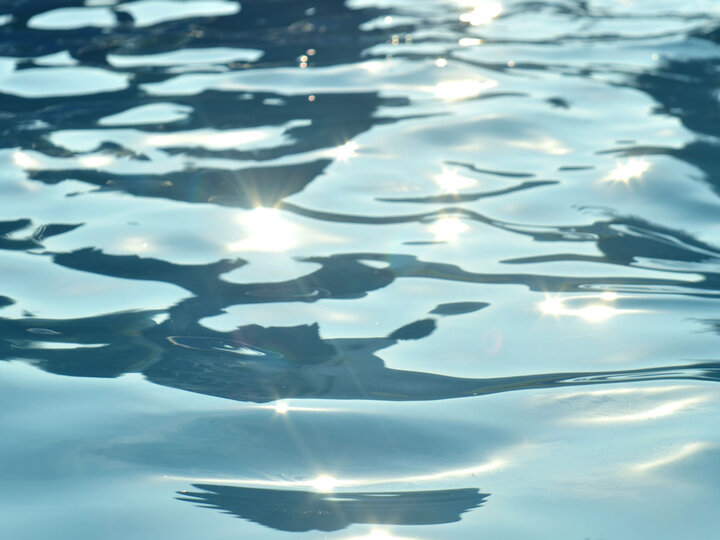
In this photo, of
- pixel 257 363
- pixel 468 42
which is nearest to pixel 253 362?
pixel 257 363

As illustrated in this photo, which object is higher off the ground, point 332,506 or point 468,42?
point 468,42

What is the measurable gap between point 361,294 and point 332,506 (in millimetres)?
749

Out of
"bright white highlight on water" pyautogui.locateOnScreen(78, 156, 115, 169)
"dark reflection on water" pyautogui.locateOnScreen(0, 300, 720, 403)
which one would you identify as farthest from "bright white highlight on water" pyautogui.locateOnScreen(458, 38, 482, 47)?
"dark reflection on water" pyautogui.locateOnScreen(0, 300, 720, 403)

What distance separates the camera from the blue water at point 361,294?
1.23m

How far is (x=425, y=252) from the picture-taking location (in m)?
2.09

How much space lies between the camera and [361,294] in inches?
74.7

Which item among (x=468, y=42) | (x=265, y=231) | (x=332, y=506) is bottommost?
(x=332, y=506)

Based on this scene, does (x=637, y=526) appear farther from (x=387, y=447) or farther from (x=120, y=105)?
(x=120, y=105)

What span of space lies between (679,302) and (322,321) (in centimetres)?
75

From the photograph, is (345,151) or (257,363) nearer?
(257,363)

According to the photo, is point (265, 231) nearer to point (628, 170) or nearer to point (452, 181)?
point (452, 181)

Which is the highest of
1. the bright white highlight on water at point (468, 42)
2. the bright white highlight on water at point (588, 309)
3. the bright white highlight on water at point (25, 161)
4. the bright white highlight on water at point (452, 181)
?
the bright white highlight on water at point (468, 42)

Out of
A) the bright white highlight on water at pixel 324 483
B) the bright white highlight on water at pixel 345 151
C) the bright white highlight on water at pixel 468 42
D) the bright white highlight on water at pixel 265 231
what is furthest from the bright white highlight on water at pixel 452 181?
the bright white highlight on water at pixel 468 42

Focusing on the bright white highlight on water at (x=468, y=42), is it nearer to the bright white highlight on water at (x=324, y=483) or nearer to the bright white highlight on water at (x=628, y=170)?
the bright white highlight on water at (x=628, y=170)
